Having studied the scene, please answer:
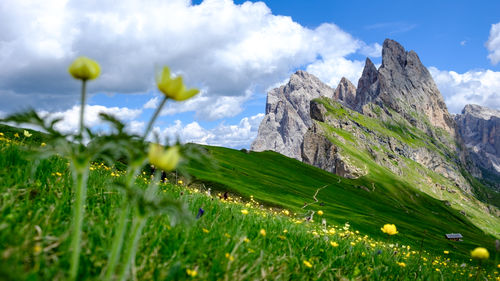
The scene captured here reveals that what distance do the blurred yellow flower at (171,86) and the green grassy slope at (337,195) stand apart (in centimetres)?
74

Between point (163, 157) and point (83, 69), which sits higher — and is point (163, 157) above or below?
below

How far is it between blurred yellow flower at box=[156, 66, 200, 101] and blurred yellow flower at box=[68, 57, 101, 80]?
58 centimetres

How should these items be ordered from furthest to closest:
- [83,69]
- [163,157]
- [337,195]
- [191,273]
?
[337,195], [191,273], [83,69], [163,157]

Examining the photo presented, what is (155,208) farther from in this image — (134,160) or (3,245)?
(3,245)

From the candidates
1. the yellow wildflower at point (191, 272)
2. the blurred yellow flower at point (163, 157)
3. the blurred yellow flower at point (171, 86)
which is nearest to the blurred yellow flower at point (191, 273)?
the yellow wildflower at point (191, 272)

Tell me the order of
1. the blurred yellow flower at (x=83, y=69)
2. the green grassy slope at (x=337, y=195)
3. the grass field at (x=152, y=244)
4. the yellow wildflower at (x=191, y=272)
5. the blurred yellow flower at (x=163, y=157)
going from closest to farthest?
the blurred yellow flower at (x=163, y=157), the blurred yellow flower at (x=83, y=69), the grass field at (x=152, y=244), the yellow wildflower at (x=191, y=272), the green grassy slope at (x=337, y=195)

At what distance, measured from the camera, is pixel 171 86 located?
293 centimetres

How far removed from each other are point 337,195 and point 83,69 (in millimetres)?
119252

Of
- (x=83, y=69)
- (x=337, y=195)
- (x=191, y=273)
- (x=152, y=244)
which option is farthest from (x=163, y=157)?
(x=337, y=195)

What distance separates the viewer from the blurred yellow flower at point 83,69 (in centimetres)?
291

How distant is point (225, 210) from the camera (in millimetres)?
7316

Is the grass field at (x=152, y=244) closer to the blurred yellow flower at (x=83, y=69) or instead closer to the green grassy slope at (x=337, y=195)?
the blurred yellow flower at (x=83, y=69)

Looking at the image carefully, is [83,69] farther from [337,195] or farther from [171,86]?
[337,195]

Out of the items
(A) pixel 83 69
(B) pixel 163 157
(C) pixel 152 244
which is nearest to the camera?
(B) pixel 163 157
